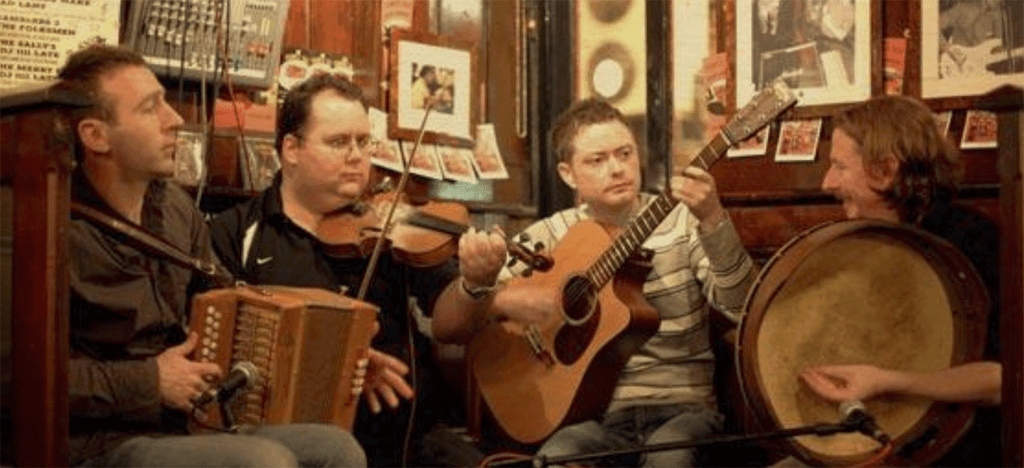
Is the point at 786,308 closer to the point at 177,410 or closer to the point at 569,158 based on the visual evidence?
the point at 569,158

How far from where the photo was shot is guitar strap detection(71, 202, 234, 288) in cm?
299

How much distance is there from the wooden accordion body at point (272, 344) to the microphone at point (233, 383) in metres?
0.02

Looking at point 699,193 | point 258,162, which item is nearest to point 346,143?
point 258,162

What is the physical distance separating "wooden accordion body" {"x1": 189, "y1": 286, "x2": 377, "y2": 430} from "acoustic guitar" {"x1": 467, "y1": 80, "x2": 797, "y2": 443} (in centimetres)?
79

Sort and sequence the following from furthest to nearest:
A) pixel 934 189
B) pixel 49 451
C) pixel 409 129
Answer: pixel 409 129
pixel 934 189
pixel 49 451

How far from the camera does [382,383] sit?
11.0 feet

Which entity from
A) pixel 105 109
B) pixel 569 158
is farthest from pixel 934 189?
pixel 105 109

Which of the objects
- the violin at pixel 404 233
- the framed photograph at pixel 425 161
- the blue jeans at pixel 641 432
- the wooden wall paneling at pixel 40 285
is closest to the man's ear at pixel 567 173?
the violin at pixel 404 233

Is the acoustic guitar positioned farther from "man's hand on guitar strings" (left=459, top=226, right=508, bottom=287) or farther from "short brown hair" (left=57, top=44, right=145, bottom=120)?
"short brown hair" (left=57, top=44, right=145, bottom=120)

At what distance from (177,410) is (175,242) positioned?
0.38 m

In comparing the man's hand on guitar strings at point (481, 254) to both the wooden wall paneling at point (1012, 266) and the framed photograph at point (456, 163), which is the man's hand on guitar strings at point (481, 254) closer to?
the framed photograph at point (456, 163)

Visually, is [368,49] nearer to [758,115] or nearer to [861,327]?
[758,115]

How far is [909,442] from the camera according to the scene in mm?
3109

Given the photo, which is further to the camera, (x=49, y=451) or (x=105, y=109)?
(x=105, y=109)
